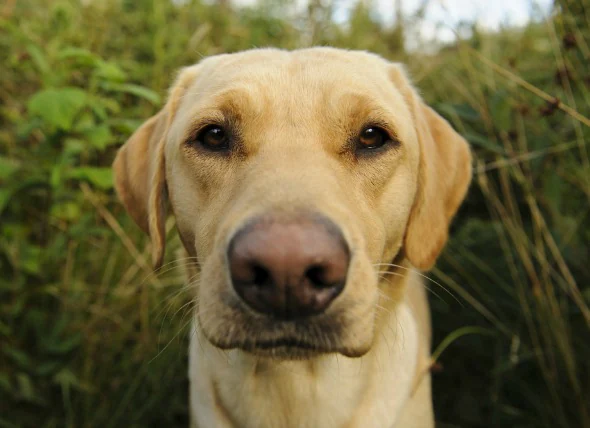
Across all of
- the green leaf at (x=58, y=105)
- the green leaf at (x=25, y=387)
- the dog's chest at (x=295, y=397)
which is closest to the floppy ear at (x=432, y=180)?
the dog's chest at (x=295, y=397)

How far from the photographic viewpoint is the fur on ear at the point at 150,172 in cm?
253

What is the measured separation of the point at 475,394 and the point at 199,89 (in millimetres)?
2263

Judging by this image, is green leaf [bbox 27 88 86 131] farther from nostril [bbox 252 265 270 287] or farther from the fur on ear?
nostril [bbox 252 265 270 287]

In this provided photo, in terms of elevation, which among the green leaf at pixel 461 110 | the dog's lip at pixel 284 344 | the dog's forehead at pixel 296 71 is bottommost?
the dog's lip at pixel 284 344

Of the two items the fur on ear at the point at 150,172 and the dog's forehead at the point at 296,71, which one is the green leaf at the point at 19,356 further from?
the dog's forehead at the point at 296,71

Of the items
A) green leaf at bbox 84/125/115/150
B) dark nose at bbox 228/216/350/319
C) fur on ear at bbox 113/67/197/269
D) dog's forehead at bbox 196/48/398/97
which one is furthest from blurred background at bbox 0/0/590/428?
dark nose at bbox 228/216/350/319

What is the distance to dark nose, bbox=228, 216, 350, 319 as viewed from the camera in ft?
4.98

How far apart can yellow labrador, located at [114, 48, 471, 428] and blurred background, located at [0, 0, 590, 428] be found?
20.3 inches

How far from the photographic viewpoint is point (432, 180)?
2531 mm

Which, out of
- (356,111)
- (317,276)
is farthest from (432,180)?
(317,276)

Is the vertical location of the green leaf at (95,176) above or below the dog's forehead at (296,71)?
below

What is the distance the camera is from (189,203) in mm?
2303

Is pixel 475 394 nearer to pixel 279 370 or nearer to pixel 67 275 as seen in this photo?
pixel 279 370

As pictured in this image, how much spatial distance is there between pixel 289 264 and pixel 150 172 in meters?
1.26
